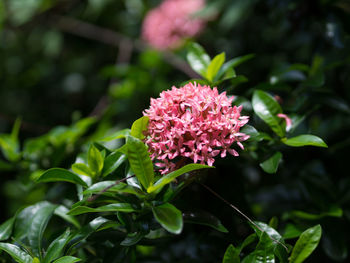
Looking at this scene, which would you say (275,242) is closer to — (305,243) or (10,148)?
(305,243)

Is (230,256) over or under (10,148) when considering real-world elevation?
under

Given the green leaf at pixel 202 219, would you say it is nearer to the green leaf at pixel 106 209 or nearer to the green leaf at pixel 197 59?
the green leaf at pixel 106 209

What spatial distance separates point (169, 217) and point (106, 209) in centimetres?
15

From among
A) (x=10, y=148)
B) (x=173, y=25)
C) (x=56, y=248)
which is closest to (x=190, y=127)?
(x=56, y=248)

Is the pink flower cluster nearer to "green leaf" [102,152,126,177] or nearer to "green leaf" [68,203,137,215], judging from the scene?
"green leaf" [102,152,126,177]

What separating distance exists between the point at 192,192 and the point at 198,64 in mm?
426

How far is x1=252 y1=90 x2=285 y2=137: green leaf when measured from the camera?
101cm

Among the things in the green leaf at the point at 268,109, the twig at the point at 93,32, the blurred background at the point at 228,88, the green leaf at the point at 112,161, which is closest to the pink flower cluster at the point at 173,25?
the blurred background at the point at 228,88

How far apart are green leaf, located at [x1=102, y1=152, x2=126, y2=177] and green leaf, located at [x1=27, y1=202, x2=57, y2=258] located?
223 millimetres

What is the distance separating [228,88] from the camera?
3.67 ft

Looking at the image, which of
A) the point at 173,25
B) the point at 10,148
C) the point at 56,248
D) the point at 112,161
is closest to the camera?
the point at 56,248

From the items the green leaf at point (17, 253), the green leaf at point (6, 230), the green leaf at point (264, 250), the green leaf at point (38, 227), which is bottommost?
the green leaf at point (264, 250)

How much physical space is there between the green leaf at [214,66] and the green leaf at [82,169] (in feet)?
1.56

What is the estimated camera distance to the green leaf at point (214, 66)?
1122 mm
